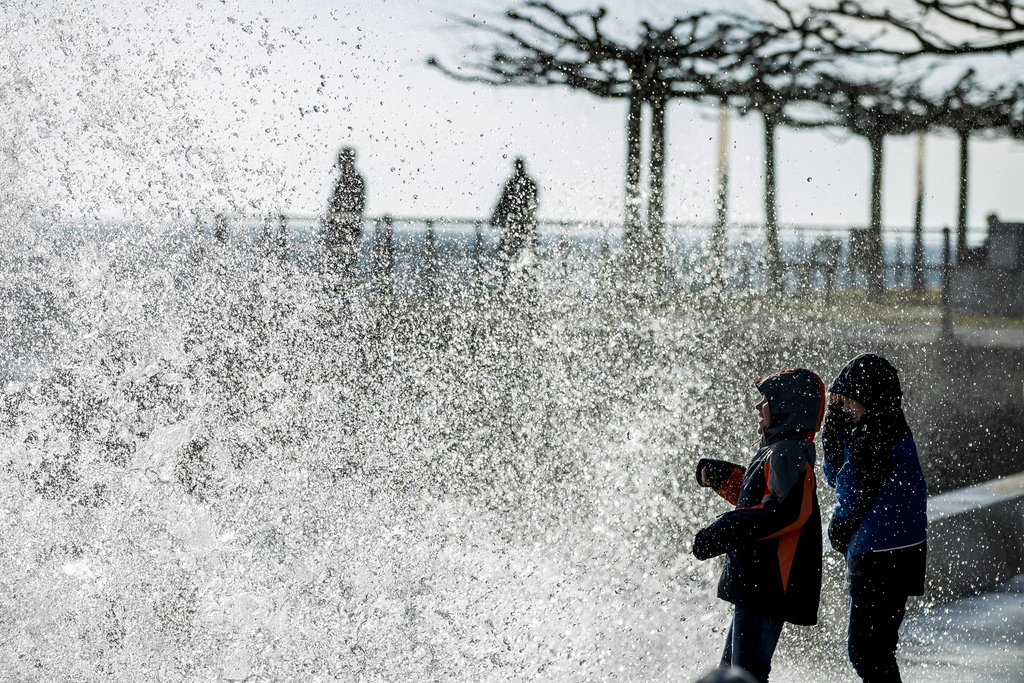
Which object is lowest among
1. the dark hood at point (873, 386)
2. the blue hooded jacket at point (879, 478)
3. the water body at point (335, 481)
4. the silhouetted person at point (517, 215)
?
the water body at point (335, 481)

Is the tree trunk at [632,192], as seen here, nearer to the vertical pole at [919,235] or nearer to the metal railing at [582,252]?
the metal railing at [582,252]

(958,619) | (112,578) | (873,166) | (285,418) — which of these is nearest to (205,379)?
(285,418)

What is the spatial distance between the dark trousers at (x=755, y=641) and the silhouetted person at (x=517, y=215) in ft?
19.2

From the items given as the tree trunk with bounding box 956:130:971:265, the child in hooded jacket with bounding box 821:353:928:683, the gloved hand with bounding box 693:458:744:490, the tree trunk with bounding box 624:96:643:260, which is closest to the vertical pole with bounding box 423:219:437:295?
the tree trunk with bounding box 624:96:643:260

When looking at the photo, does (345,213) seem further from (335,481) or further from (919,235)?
(919,235)

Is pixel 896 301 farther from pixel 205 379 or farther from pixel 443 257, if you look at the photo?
pixel 205 379

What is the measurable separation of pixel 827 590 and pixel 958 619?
1.83 ft

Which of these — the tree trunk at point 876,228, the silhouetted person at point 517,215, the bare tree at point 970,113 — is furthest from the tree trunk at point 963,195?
the silhouetted person at point 517,215

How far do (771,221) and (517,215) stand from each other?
4.01 metres

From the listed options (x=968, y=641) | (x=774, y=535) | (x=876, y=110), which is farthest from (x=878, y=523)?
(x=876, y=110)

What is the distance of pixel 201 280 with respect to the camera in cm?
720

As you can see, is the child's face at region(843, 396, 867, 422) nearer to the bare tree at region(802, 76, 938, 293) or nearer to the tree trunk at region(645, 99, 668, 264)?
the tree trunk at region(645, 99, 668, 264)

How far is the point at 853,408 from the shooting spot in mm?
3104

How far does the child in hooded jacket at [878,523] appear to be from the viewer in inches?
119
